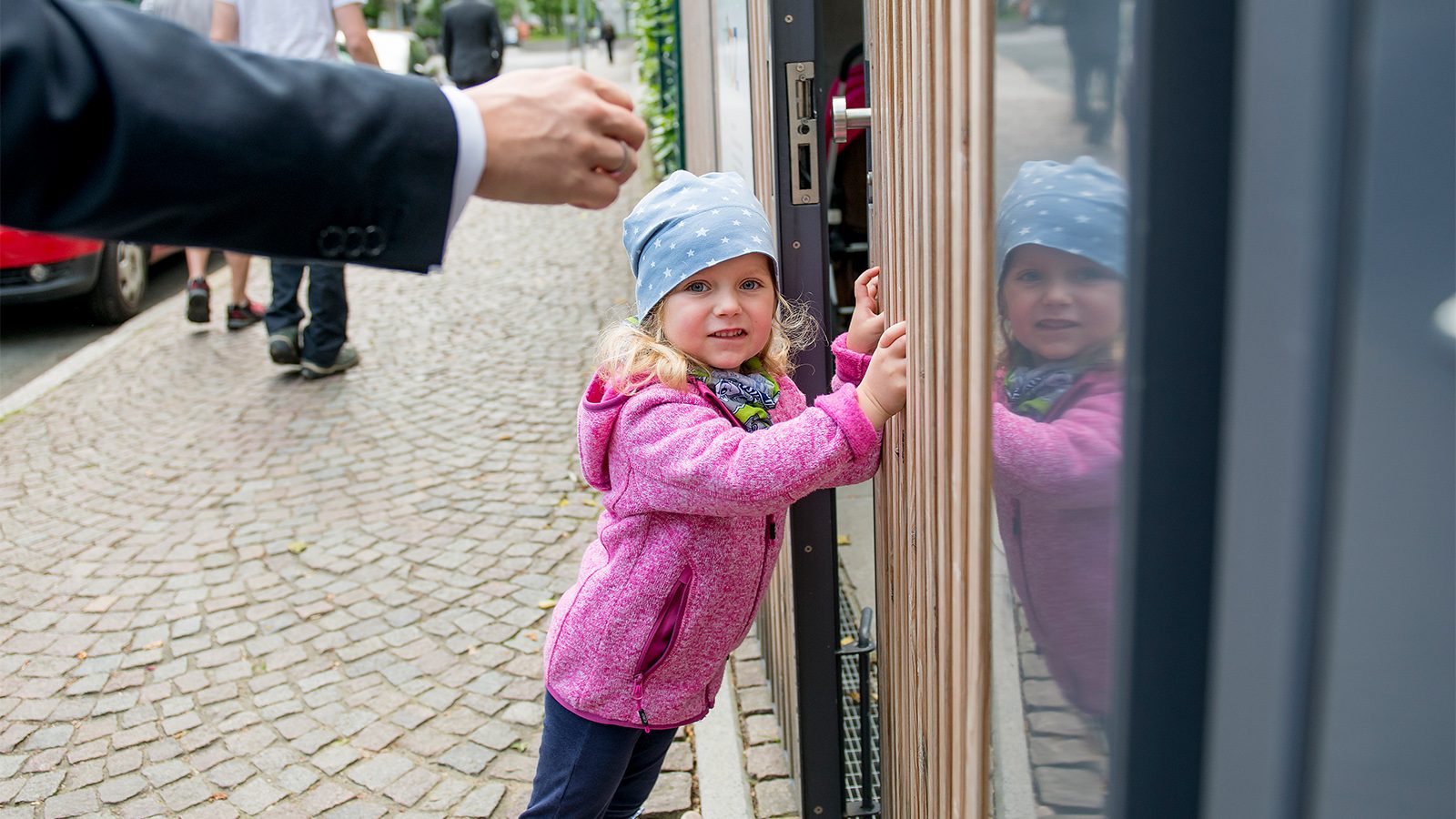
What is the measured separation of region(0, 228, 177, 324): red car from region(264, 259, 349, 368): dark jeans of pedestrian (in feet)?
4.77

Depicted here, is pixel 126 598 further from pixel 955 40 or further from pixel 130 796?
pixel 955 40

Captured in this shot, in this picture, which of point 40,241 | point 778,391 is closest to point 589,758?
point 778,391

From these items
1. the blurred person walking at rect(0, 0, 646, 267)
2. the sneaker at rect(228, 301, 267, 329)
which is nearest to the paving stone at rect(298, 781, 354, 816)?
the blurred person walking at rect(0, 0, 646, 267)

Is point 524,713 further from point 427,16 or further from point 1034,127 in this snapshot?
point 427,16

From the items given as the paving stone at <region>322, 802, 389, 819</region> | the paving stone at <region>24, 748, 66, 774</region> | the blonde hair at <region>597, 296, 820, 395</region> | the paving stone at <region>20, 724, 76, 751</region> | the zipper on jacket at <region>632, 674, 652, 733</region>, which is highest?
the blonde hair at <region>597, 296, 820, 395</region>

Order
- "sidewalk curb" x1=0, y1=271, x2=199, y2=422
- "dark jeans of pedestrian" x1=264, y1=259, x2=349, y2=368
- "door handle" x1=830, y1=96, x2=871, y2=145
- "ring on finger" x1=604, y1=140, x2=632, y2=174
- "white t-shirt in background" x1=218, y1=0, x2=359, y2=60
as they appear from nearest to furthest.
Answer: "ring on finger" x1=604, y1=140, x2=632, y2=174 < "door handle" x1=830, y1=96, x2=871, y2=145 < "white t-shirt in background" x1=218, y1=0, x2=359, y2=60 < "dark jeans of pedestrian" x1=264, y1=259, x2=349, y2=368 < "sidewalk curb" x1=0, y1=271, x2=199, y2=422

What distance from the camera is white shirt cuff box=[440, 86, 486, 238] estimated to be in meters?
1.40

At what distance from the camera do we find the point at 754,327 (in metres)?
2.27

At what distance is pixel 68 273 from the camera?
7789mm

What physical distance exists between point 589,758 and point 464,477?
3162mm

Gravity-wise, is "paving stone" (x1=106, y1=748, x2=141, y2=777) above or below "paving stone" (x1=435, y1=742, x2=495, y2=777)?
above

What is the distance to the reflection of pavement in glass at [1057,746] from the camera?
1037 millimetres

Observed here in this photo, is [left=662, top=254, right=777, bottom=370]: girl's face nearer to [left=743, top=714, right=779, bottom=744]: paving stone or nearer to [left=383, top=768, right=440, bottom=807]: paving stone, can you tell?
[left=743, top=714, right=779, bottom=744]: paving stone

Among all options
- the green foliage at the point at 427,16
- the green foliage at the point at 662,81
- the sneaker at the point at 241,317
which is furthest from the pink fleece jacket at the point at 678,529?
the green foliage at the point at 427,16
